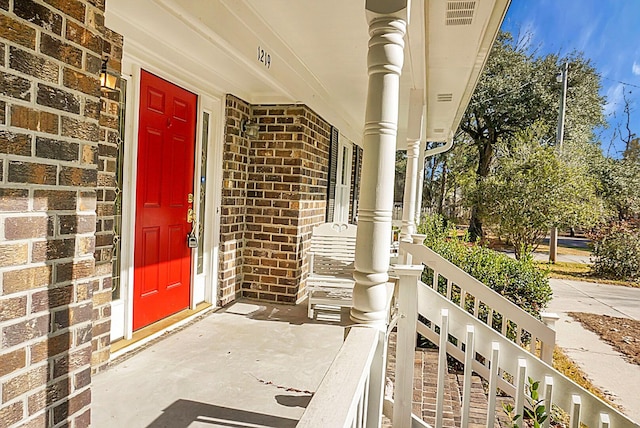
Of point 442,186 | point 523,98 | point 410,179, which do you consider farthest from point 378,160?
point 442,186

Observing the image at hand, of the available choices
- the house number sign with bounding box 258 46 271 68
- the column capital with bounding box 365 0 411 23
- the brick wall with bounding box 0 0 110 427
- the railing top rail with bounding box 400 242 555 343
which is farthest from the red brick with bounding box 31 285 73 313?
the railing top rail with bounding box 400 242 555 343

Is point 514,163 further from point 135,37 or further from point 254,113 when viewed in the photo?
point 135,37

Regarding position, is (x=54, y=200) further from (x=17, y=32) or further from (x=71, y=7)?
(x=71, y=7)

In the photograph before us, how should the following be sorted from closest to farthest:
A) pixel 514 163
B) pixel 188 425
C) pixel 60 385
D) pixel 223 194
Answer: pixel 60 385 → pixel 188 425 → pixel 223 194 → pixel 514 163

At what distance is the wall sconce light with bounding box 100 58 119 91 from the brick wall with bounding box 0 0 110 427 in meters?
0.77

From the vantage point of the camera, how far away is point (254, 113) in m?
4.62

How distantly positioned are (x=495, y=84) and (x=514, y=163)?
17.0ft

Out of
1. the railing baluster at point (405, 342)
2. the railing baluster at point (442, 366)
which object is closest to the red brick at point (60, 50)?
the railing baluster at point (405, 342)

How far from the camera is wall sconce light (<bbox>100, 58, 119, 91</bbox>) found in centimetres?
237

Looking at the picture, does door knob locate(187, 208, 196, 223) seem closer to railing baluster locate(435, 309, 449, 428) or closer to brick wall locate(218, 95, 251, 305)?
brick wall locate(218, 95, 251, 305)

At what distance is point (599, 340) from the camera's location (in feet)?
17.0

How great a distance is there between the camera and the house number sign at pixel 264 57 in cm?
273

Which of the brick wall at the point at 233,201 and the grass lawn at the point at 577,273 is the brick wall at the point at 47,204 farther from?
the grass lawn at the point at 577,273

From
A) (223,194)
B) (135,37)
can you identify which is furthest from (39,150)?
(223,194)
